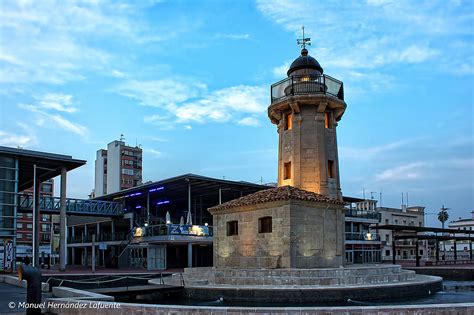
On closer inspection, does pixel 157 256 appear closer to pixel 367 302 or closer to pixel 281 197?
pixel 281 197

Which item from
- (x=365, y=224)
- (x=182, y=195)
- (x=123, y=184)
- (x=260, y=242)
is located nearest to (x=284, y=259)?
(x=260, y=242)

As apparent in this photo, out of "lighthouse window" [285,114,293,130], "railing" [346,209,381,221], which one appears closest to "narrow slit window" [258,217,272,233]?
"lighthouse window" [285,114,293,130]

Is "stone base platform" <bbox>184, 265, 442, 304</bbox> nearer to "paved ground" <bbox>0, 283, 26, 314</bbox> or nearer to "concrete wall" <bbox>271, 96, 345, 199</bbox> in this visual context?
"concrete wall" <bbox>271, 96, 345, 199</bbox>

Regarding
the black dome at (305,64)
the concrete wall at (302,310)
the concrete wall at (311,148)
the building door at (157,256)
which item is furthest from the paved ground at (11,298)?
the building door at (157,256)

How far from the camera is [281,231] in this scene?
2441cm

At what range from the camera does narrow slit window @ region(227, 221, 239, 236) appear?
27.3 metres

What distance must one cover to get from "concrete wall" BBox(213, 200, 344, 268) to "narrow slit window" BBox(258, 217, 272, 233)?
208mm

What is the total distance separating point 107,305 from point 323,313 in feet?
18.5

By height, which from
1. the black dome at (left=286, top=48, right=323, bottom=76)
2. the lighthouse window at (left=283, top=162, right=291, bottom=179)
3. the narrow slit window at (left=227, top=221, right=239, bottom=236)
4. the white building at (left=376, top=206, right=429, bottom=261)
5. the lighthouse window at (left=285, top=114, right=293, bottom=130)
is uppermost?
the black dome at (left=286, top=48, right=323, bottom=76)

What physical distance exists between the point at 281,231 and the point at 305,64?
1155 cm

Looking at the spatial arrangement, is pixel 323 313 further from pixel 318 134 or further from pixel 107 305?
pixel 318 134

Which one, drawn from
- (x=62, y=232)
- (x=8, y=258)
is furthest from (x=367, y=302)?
(x=62, y=232)

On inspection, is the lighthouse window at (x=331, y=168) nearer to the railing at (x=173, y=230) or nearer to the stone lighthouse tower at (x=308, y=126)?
the stone lighthouse tower at (x=308, y=126)

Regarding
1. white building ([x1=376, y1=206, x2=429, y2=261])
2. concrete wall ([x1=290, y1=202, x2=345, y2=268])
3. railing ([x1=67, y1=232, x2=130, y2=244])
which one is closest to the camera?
concrete wall ([x1=290, y1=202, x2=345, y2=268])
